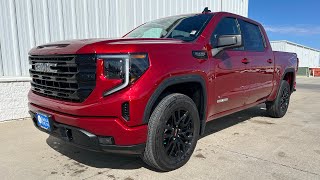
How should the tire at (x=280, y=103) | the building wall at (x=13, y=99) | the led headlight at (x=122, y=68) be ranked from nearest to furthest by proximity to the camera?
1. the led headlight at (x=122, y=68)
2. the building wall at (x=13, y=99)
3. the tire at (x=280, y=103)

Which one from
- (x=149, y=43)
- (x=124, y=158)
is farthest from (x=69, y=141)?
(x=149, y=43)

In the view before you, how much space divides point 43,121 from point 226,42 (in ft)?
7.73

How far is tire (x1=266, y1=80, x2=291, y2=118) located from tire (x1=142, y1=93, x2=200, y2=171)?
121 inches

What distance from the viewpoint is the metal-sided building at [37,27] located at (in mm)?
5734

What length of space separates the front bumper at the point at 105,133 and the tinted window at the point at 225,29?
5.45 feet

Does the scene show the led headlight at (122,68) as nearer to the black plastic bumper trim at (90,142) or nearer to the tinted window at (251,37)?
the black plastic bumper trim at (90,142)

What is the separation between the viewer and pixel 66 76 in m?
2.96

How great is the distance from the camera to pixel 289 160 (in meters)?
3.73

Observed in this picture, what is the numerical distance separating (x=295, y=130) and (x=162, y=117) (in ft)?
10.9

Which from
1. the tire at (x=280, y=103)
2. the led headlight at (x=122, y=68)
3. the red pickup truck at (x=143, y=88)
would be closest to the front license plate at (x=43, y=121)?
the red pickup truck at (x=143, y=88)

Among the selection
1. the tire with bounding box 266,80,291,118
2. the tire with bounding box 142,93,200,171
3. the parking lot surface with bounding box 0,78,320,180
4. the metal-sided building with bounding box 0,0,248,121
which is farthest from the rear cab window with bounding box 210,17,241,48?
the metal-sided building with bounding box 0,0,248,121

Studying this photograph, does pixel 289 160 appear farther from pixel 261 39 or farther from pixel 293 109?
pixel 293 109

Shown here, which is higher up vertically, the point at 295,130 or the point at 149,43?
the point at 149,43

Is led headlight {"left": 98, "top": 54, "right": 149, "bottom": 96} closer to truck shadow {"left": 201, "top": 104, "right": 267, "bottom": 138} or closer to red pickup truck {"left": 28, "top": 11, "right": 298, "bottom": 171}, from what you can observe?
red pickup truck {"left": 28, "top": 11, "right": 298, "bottom": 171}
